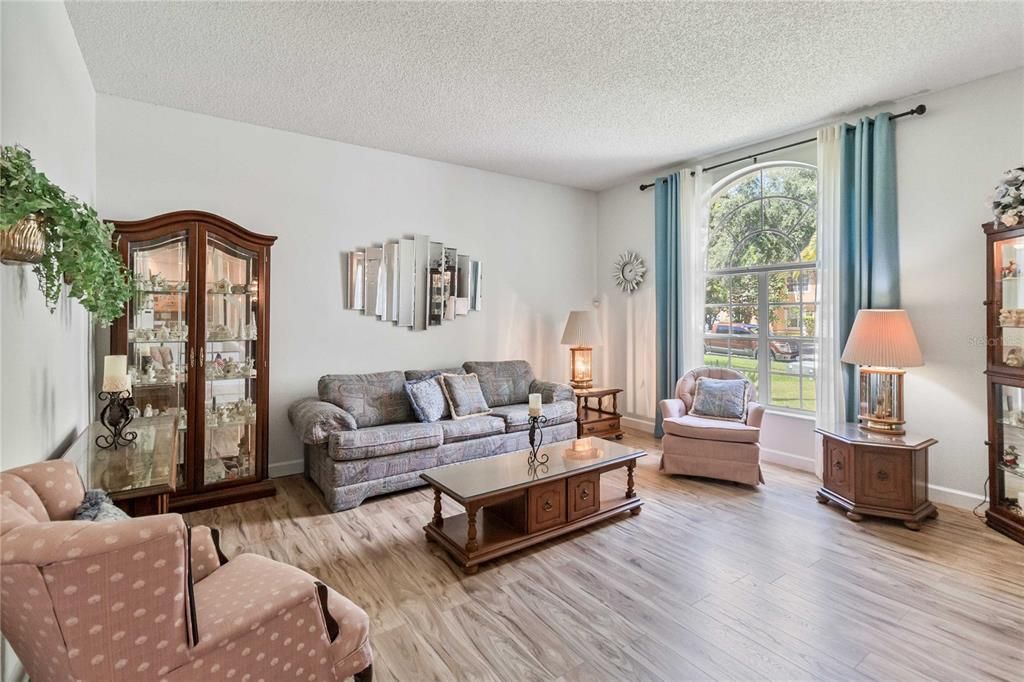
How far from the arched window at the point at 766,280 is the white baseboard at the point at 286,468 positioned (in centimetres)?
416

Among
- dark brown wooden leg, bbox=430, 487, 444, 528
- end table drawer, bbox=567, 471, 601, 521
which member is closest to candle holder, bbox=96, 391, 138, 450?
dark brown wooden leg, bbox=430, 487, 444, 528

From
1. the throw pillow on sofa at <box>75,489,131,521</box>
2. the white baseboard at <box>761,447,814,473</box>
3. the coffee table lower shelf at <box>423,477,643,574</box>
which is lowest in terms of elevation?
the coffee table lower shelf at <box>423,477,643,574</box>

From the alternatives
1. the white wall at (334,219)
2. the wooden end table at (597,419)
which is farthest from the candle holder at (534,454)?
the white wall at (334,219)

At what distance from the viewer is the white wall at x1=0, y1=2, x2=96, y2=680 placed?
164cm

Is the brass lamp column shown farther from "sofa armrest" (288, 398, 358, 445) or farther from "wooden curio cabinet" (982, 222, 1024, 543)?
"wooden curio cabinet" (982, 222, 1024, 543)

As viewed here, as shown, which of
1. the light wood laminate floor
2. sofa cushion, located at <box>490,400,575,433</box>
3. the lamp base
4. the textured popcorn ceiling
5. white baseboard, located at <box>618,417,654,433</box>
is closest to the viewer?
the light wood laminate floor

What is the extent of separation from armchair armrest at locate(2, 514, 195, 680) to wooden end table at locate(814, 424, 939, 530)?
3.72m

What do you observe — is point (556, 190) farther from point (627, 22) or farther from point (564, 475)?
point (564, 475)

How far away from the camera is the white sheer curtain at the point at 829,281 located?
152 inches

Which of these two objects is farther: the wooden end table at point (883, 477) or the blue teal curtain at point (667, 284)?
the blue teal curtain at point (667, 284)

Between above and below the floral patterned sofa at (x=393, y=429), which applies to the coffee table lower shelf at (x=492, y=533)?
below

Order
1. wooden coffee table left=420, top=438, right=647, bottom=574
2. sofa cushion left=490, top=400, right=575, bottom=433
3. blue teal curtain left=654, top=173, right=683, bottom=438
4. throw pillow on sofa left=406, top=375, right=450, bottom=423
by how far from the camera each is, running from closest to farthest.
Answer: wooden coffee table left=420, top=438, right=647, bottom=574, throw pillow on sofa left=406, top=375, right=450, bottom=423, sofa cushion left=490, top=400, right=575, bottom=433, blue teal curtain left=654, top=173, right=683, bottom=438

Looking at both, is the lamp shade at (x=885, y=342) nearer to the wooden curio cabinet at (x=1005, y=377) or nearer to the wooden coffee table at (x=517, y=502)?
the wooden curio cabinet at (x=1005, y=377)

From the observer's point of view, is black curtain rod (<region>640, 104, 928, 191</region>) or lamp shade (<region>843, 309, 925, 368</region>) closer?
lamp shade (<region>843, 309, 925, 368</region>)
